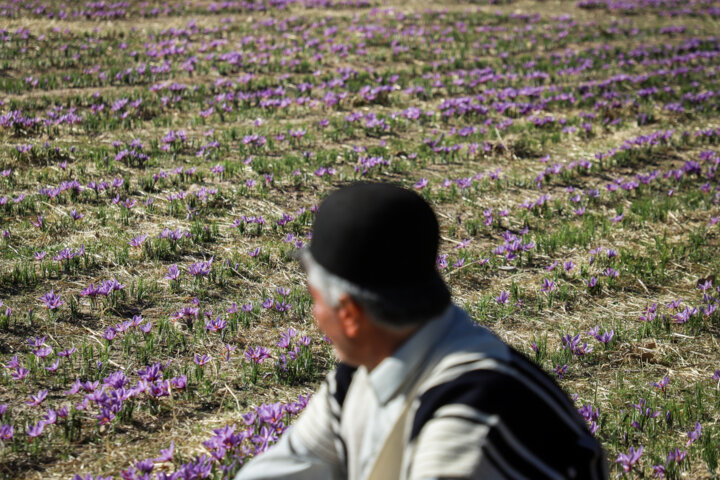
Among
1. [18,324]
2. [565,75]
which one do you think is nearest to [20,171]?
[18,324]

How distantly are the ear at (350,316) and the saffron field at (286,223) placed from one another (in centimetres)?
136

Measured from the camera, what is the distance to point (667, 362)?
4570 millimetres

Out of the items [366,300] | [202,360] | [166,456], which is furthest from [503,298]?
[366,300]

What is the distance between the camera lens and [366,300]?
200 centimetres

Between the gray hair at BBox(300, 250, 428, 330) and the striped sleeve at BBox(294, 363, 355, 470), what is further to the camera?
the striped sleeve at BBox(294, 363, 355, 470)

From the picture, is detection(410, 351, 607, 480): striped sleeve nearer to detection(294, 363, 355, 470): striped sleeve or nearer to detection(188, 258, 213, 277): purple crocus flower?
detection(294, 363, 355, 470): striped sleeve

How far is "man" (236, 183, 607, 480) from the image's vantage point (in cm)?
183

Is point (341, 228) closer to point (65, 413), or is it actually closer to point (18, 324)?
point (65, 413)

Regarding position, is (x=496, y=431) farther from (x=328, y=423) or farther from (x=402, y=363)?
(x=328, y=423)

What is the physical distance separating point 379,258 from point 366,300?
0.46 feet

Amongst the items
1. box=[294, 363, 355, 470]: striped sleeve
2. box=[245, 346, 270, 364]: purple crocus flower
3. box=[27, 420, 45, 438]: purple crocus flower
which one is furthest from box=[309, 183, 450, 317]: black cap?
box=[245, 346, 270, 364]: purple crocus flower

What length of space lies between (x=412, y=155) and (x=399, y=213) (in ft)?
21.9

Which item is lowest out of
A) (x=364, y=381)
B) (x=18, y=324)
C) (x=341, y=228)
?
(x=18, y=324)

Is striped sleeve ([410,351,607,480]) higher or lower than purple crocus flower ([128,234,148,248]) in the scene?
higher
